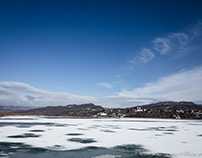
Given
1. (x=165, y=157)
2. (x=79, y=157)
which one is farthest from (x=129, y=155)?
(x=79, y=157)

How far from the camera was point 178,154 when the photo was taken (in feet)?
32.6

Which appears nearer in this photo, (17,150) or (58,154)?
(58,154)

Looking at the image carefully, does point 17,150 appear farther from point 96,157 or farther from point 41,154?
point 96,157

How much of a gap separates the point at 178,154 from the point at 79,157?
538 centimetres

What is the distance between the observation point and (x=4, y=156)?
29.7ft

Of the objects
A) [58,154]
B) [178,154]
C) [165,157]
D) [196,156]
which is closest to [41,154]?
[58,154]

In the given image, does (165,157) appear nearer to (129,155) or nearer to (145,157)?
(145,157)

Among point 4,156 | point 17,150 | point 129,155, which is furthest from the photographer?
point 17,150

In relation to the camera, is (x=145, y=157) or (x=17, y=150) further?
(x=17, y=150)

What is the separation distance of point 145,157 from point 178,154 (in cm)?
203

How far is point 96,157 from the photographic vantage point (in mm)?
9258

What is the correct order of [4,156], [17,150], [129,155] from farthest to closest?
[17,150] < [129,155] < [4,156]

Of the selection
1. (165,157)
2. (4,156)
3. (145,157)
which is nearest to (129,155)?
(145,157)

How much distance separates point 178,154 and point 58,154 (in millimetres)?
6544
